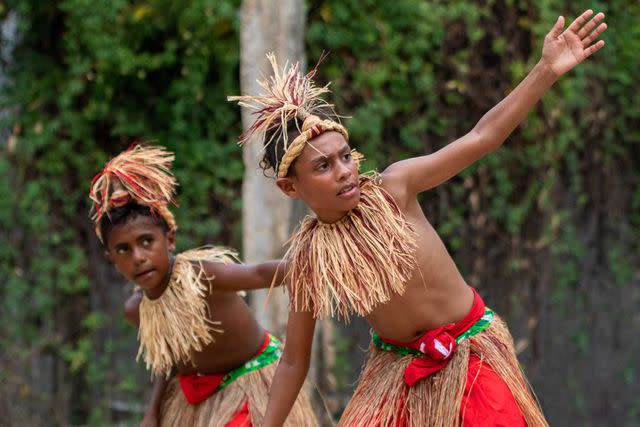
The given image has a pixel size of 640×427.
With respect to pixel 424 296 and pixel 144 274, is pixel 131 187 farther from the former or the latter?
pixel 424 296

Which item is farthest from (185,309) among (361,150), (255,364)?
(361,150)

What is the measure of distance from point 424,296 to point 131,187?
1.22 m

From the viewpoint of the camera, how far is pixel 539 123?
5.29m

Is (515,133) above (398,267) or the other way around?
above

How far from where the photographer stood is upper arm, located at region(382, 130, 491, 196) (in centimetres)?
265

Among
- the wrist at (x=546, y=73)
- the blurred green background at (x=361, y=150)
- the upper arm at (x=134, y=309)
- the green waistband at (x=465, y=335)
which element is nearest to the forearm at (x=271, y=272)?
the green waistband at (x=465, y=335)

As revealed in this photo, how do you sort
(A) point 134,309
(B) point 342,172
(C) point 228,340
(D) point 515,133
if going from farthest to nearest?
(D) point 515,133, (A) point 134,309, (C) point 228,340, (B) point 342,172

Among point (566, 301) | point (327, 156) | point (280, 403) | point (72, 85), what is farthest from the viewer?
point (566, 301)

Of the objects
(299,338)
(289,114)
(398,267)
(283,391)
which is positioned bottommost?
(283,391)

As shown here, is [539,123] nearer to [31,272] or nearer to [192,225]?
[192,225]

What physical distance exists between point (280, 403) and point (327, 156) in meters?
0.73

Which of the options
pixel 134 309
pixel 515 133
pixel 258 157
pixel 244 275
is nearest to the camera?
pixel 244 275

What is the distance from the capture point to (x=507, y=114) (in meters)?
2.63

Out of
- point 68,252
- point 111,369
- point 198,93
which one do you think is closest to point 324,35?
point 198,93
